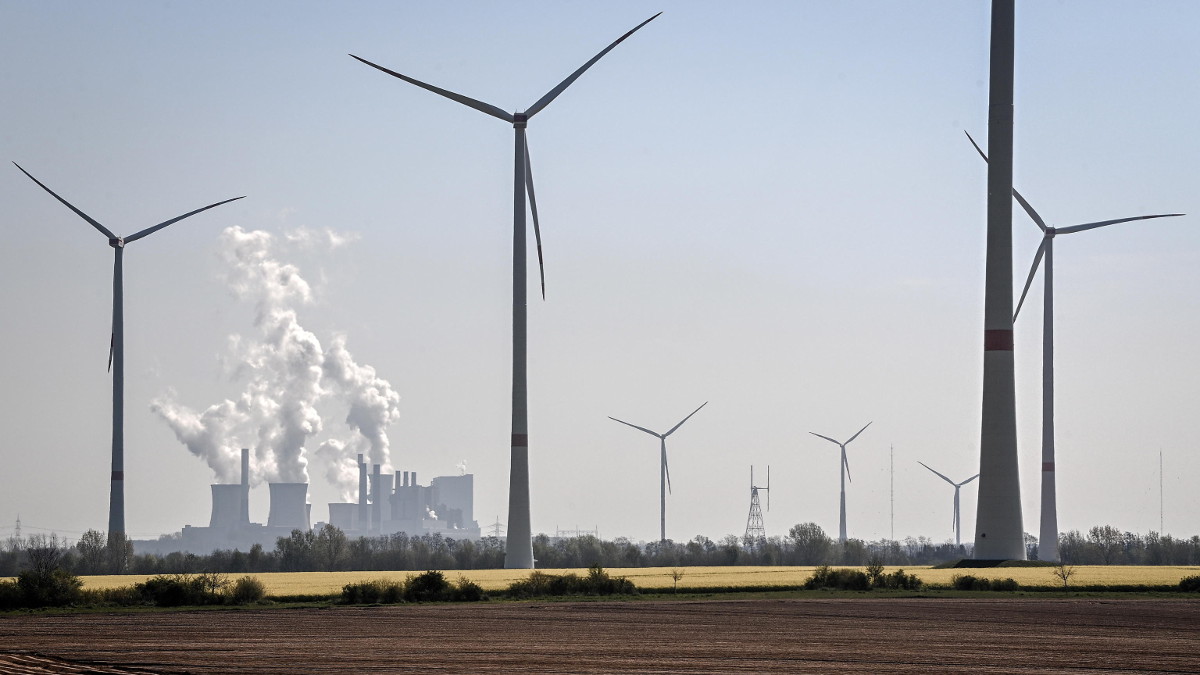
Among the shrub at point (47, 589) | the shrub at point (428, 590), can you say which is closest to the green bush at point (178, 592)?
the shrub at point (47, 589)

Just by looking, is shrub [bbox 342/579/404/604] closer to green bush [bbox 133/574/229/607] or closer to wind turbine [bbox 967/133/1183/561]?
green bush [bbox 133/574/229/607]

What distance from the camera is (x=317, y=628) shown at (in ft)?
155

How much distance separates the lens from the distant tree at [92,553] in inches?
4973

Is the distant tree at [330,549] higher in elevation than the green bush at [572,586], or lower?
lower

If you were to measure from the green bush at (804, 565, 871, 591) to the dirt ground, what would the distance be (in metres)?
12.5

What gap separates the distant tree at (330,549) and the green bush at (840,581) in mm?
69986

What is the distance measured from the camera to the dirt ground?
3369 cm

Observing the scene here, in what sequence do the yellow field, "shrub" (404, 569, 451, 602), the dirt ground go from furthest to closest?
the yellow field, "shrub" (404, 569, 451, 602), the dirt ground

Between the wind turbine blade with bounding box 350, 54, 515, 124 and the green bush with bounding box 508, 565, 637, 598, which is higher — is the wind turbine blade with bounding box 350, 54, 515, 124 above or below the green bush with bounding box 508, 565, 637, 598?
above

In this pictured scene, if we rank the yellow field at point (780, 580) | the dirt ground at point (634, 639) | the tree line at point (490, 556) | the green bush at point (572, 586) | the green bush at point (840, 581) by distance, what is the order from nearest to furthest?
1. the dirt ground at point (634, 639)
2. the green bush at point (572, 586)
3. the green bush at point (840, 581)
4. the yellow field at point (780, 580)
5. the tree line at point (490, 556)

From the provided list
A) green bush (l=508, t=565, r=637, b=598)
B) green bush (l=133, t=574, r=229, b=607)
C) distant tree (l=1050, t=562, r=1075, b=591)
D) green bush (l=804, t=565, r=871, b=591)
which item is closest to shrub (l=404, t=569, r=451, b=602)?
green bush (l=508, t=565, r=637, b=598)

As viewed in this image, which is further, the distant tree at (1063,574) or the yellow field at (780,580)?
the yellow field at (780,580)

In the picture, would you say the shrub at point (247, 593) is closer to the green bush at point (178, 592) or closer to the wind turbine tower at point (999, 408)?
the green bush at point (178, 592)

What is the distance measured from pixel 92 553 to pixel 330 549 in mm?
22258
